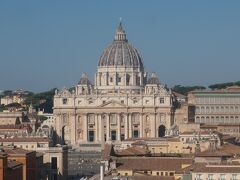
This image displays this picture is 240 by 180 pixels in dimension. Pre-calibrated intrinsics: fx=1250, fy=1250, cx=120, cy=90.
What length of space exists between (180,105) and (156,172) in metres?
99.6

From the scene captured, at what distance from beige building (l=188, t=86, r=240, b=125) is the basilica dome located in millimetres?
20565

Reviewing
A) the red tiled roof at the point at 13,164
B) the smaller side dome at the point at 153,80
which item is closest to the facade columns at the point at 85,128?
the smaller side dome at the point at 153,80

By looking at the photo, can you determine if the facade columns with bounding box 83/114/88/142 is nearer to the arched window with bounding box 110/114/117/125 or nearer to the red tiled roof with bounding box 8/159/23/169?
the arched window with bounding box 110/114/117/125

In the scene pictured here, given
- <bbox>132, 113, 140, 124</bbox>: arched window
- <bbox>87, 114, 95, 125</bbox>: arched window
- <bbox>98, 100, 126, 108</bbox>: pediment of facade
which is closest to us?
<bbox>98, 100, 126, 108</bbox>: pediment of facade

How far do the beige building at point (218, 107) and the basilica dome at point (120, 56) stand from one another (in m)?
20.6

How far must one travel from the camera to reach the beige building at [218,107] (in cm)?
13338

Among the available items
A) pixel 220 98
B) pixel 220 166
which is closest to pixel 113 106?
pixel 220 98

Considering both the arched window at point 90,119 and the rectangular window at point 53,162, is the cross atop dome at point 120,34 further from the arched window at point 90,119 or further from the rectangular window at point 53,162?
the rectangular window at point 53,162

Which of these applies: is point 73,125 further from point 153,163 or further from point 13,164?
point 153,163

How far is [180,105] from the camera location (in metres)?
145

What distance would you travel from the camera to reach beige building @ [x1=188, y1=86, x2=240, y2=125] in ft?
438

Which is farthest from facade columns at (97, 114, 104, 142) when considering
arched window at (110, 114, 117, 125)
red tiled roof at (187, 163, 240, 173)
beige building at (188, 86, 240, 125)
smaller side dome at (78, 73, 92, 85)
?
red tiled roof at (187, 163, 240, 173)

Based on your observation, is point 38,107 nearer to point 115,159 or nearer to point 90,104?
point 90,104

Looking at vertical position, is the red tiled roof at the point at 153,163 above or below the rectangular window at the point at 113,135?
below
